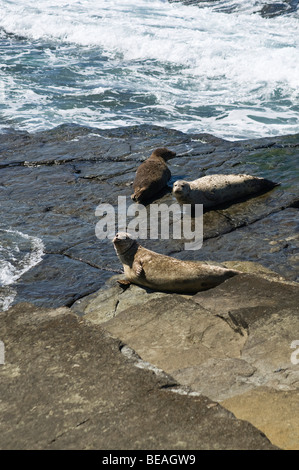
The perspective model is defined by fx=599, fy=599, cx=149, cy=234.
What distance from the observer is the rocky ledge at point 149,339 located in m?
3.56

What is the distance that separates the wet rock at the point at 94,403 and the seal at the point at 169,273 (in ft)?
5.00

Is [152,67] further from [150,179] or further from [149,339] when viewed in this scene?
[149,339]

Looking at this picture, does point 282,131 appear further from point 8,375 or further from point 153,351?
point 8,375

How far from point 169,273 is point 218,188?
9.08 ft

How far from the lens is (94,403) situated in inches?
150

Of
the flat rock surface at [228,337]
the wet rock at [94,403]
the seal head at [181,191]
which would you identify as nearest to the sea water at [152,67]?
the seal head at [181,191]

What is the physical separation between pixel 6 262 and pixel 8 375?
3.03 metres

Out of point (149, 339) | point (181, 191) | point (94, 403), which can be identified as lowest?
point (181, 191)

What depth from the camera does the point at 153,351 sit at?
15.6 ft

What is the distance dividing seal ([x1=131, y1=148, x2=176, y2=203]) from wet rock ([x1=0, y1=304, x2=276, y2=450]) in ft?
14.0

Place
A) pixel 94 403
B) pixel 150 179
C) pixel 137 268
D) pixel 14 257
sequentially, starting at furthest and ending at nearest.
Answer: pixel 150 179 < pixel 14 257 < pixel 137 268 < pixel 94 403

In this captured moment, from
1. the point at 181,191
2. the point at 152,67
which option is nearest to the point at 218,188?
the point at 181,191

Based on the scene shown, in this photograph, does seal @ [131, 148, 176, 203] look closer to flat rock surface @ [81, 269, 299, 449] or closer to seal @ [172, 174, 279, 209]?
seal @ [172, 174, 279, 209]

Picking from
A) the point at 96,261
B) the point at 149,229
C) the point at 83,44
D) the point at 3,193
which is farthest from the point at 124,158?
the point at 83,44
